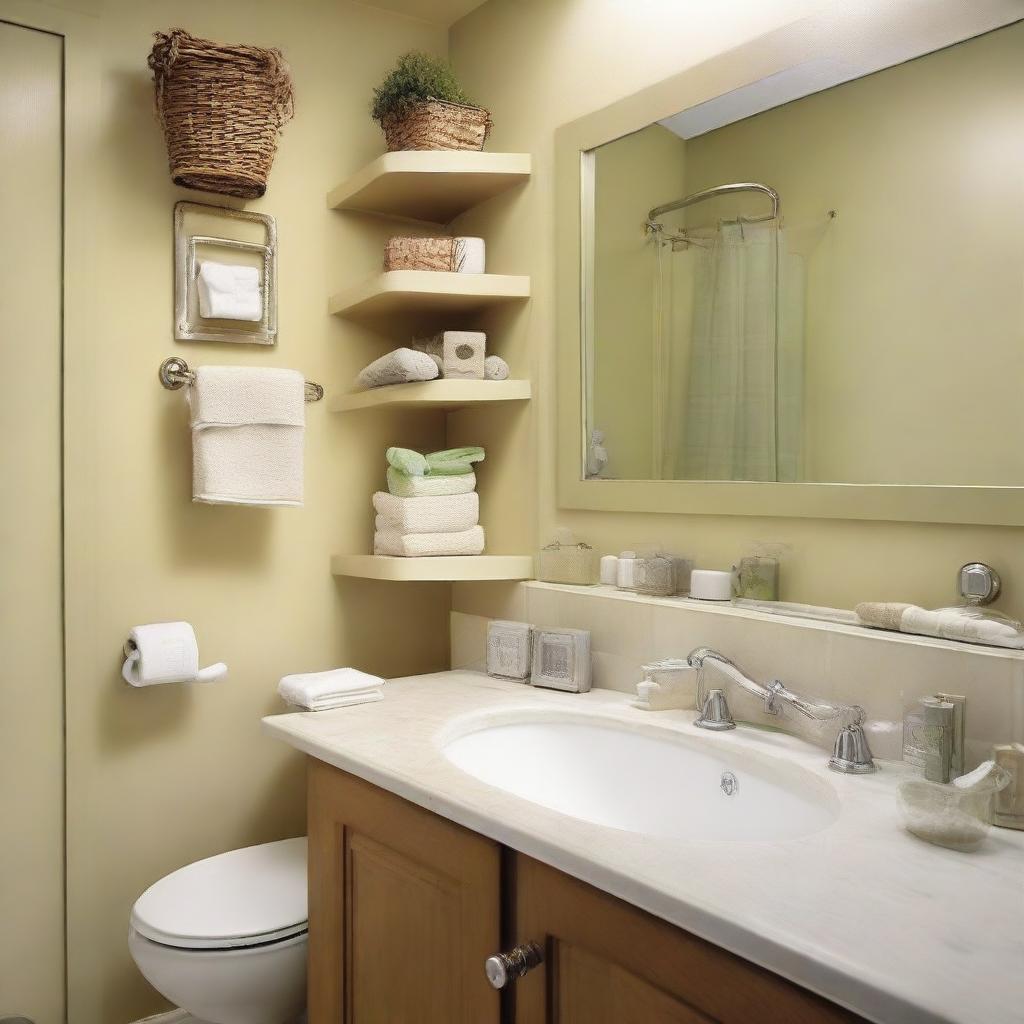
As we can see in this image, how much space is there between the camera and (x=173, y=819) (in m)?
2.07

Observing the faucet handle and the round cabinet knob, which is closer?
the round cabinet knob

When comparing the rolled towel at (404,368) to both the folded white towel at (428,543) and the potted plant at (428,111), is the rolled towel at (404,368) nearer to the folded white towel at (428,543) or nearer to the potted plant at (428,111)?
the folded white towel at (428,543)

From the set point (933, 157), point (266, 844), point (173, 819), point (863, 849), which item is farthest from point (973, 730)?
point (173, 819)

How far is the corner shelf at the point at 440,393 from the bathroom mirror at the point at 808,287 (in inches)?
5.7

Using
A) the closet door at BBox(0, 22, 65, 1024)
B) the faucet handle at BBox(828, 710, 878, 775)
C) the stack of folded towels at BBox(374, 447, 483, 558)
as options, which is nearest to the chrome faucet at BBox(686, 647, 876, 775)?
the faucet handle at BBox(828, 710, 878, 775)

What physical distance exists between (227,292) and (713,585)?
119 cm

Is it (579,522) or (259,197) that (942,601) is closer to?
(579,522)

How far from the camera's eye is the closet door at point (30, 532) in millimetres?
1888

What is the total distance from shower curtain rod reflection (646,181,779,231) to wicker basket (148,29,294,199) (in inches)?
31.4

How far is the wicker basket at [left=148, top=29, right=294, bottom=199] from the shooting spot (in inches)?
72.1

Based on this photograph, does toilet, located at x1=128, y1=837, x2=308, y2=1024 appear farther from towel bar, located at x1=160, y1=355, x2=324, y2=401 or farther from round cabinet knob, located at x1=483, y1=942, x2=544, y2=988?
towel bar, located at x1=160, y1=355, x2=324, y2=401

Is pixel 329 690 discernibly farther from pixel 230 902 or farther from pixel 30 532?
pixel 30 532

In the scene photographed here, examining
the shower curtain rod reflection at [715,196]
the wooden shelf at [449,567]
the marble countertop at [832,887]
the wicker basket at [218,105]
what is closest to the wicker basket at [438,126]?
the wicker basket at [218,105]

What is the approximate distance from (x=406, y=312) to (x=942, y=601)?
141 centimetres
